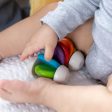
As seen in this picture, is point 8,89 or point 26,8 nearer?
point 8,89

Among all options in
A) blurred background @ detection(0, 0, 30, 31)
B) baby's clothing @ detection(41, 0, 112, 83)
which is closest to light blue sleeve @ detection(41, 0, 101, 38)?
baby's clothing @ detection(41, 0, 112, 83)

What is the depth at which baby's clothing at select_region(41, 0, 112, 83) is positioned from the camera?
0.78 meters

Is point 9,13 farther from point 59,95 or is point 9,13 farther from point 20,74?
point 59,95

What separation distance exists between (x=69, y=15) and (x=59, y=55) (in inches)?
3.9

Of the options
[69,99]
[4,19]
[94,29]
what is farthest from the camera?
[4,19]

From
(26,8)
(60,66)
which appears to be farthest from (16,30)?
(26,8)

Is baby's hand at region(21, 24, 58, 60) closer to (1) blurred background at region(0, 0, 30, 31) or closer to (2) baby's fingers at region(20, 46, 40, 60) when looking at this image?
(2) baby's fingers at region(20, 46, 40, 60)

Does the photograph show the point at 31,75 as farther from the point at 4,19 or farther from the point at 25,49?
the point at 4,19

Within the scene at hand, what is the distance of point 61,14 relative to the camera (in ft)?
2.70

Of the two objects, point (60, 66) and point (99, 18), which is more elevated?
point (99, 18)

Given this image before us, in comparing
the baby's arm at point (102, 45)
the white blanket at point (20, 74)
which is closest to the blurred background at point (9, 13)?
the white blanket at point (20, 74)

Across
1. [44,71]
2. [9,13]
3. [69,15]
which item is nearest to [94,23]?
[69,15]

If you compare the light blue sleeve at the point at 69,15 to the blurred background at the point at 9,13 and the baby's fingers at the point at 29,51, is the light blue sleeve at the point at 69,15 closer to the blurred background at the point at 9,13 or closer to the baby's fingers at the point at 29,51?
the baby's fingers at the point at 29,51

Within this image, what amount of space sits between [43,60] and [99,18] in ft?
0.54
